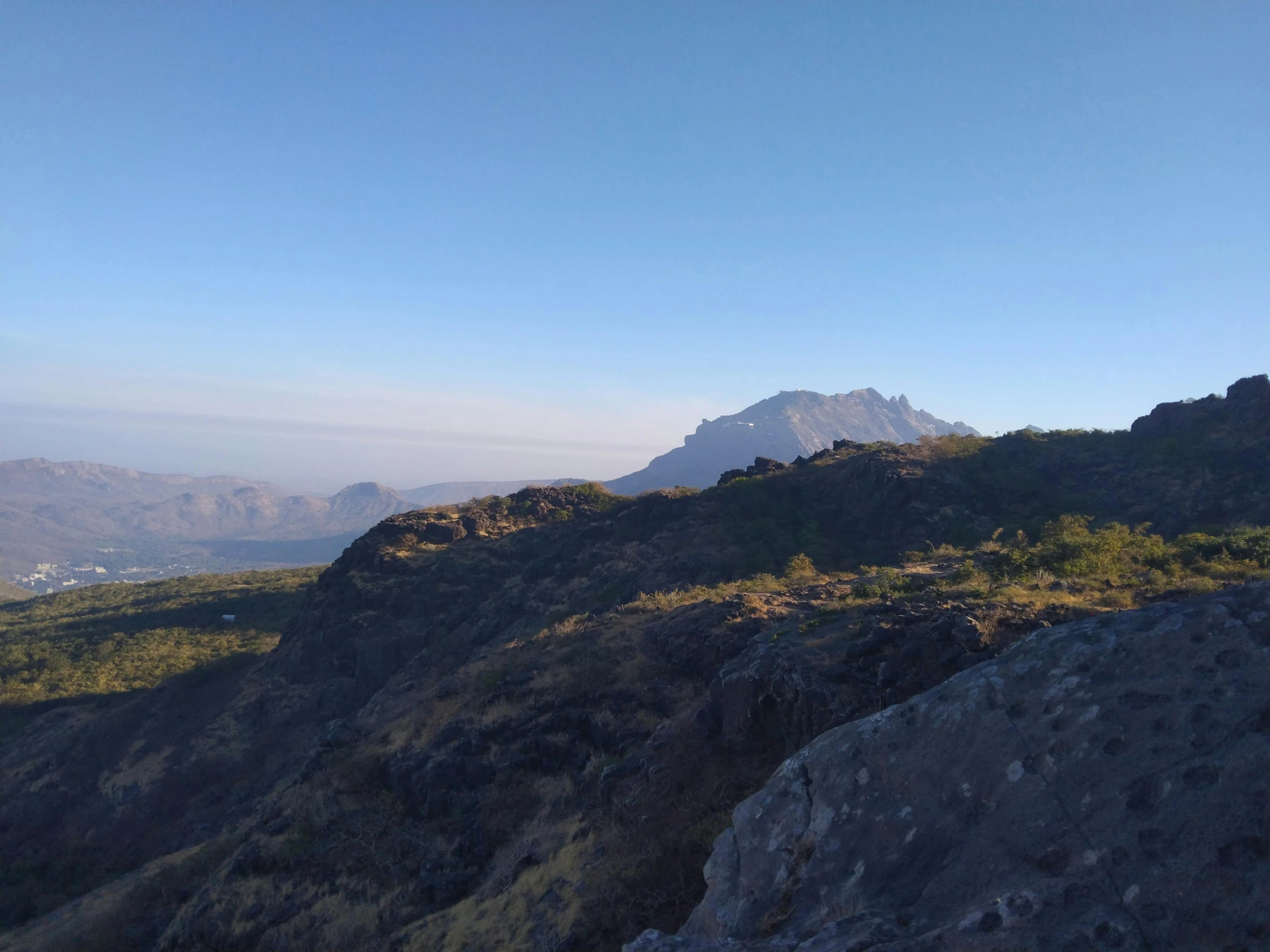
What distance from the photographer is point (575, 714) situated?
15117 millimetres

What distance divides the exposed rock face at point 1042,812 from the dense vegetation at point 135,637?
41039 millimetres

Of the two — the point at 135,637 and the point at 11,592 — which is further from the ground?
the point at 135,637

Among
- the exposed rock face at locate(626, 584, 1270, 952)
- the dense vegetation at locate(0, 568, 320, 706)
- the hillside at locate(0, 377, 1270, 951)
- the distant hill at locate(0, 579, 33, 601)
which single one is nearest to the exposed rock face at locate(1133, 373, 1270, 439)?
the hillside at locate(0, 377, 1270, 951)

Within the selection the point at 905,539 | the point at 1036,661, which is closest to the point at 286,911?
the point at 1036,661

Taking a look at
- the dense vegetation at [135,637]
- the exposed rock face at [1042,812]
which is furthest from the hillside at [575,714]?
the dense vegetation at [135,637]

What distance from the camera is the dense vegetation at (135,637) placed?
125 ft

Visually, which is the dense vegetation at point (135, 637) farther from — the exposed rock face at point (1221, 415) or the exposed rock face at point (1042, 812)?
the exposed rock face at point (1221, 415)

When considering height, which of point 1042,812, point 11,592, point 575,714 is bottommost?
point 11,592

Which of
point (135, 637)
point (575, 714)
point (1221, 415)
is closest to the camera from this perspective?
point (575, 714)

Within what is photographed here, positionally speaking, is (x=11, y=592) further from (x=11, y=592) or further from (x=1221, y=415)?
(x=1221, y=415)

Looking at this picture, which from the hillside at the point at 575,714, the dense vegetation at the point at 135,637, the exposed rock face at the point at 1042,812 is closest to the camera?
the exposed rock face at the point at 1042,812

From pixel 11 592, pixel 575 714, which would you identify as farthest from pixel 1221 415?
pixel 11 592

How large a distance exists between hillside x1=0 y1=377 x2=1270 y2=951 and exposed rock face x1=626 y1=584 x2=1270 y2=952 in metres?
0.08

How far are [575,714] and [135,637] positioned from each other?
4402 centimetres
